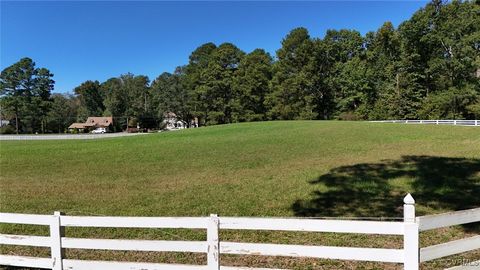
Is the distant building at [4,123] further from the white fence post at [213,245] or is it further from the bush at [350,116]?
the white fence post at [213,245]

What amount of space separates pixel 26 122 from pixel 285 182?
97.4 m

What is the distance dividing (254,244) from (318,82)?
7101cm

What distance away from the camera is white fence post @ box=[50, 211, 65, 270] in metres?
5.27

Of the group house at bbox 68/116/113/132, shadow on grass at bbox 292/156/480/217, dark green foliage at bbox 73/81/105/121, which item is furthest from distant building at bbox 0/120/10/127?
shadow on grass at bbox 292/156/480/217

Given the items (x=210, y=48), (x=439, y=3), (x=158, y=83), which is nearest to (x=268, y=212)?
(x=439, y=3)

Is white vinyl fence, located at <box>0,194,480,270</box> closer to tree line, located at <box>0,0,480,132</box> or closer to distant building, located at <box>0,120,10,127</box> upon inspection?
tree line, located at <box>0,0,480,132</box>

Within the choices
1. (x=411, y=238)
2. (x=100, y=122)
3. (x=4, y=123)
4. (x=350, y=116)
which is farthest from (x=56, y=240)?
(x=4, y=123)

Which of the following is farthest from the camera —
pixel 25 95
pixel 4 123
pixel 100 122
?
pixel 100 122

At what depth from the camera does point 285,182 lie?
12.1m

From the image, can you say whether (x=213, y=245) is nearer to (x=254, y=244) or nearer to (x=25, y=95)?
(x=254, y=244)

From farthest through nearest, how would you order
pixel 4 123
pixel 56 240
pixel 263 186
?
pixel 4 123
pixel 263 186
pixel 56 240

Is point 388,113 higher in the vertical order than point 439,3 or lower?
lower

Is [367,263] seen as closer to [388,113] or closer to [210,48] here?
[388,113]

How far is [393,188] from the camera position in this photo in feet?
34.2
